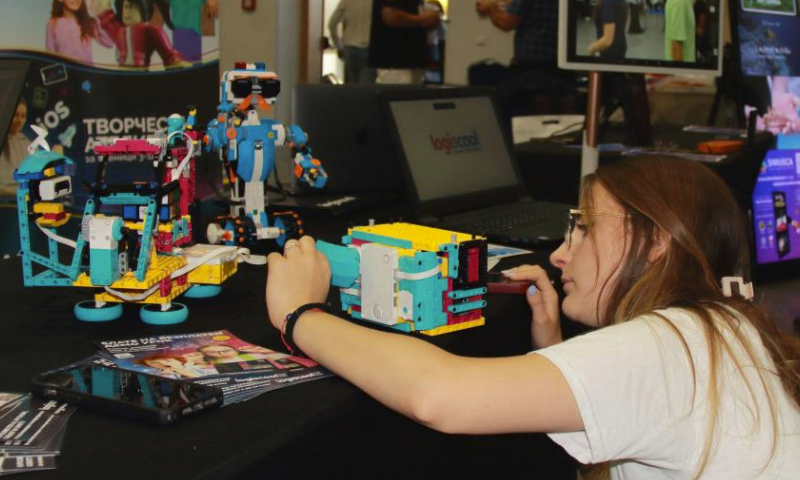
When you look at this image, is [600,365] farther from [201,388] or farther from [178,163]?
[178,163]

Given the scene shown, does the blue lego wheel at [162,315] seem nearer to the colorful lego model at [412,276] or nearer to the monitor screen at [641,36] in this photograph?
the colorful lego model at [412,276]

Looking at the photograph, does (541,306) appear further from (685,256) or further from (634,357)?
(634,357)

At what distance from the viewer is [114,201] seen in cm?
130

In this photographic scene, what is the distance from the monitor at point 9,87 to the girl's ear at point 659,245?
97 cm

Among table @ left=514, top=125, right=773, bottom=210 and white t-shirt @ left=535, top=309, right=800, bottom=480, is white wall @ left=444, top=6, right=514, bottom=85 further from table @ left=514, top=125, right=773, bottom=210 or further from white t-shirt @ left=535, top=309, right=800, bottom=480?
white t-shirt @ left=535, top=309, right=800, bottom=480

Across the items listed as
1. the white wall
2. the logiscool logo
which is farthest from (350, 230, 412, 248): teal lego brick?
the white wall

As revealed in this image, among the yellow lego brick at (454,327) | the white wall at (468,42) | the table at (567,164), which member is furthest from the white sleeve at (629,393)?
the white wall at (468,42)

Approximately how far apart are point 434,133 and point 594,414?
123 cm

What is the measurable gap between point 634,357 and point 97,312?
0.75 meters

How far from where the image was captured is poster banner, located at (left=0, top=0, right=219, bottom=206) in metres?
2.50

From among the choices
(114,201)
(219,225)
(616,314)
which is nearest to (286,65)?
(219,225)

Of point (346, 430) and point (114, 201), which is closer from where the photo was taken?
point (346, 430)

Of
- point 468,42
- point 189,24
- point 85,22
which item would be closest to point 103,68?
point 85,22

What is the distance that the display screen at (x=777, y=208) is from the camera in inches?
80.4
